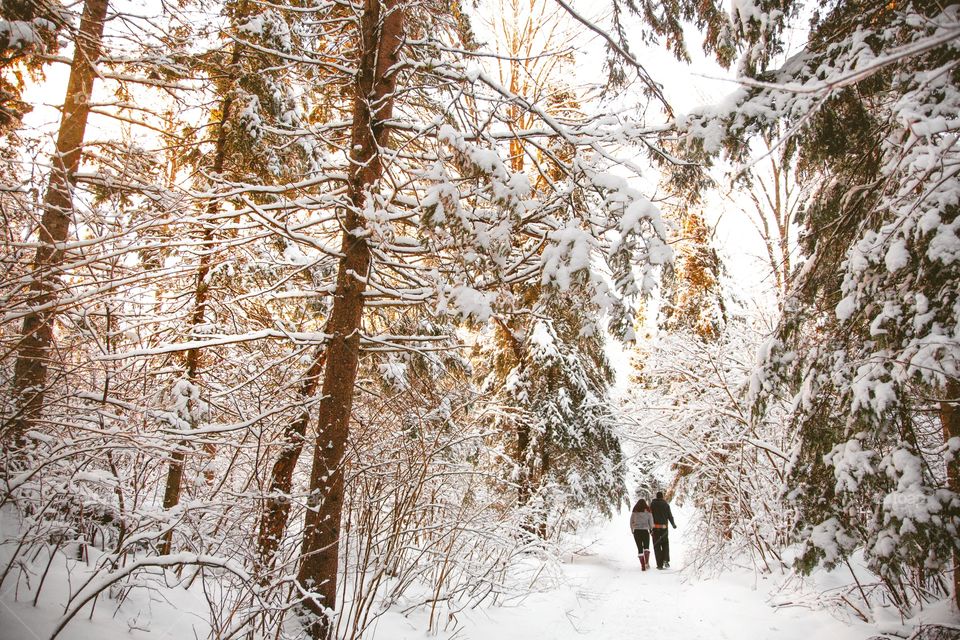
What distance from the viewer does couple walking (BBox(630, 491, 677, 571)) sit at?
10.2 meters

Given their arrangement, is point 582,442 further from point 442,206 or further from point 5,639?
point 5,639

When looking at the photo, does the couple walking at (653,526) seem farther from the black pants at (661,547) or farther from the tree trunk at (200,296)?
the tree trunk at (200,296)

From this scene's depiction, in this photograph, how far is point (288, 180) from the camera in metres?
6.05

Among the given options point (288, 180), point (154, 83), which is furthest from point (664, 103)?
point (154, 83)

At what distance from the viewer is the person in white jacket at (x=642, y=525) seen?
1015cm

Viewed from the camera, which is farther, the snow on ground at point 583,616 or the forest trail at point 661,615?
the forest trail at point 661,615

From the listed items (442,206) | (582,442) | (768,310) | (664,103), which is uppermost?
(664,103)

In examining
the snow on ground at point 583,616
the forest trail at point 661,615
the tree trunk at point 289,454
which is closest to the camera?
the snow on ground at point 583,616

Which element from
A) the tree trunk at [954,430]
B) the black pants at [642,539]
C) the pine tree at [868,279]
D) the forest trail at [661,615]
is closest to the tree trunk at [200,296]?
the forest trail at [661,615]

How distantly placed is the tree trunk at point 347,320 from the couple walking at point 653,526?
8100 millimetres

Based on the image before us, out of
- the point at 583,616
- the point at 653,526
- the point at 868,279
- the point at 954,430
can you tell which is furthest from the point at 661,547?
the point at 868,279

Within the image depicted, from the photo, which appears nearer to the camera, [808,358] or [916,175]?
[916,175]

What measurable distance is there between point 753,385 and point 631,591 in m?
5.15

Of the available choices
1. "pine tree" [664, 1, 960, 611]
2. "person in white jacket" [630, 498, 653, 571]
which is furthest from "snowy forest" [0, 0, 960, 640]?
"person in white jacket" [630, 498, 653, 571]
